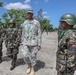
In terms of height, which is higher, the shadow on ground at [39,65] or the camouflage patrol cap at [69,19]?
the camouflage patrol cap at [69,19]

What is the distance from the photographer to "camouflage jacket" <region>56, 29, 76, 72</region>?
4.25m

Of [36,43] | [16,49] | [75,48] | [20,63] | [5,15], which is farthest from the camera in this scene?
[5,15]

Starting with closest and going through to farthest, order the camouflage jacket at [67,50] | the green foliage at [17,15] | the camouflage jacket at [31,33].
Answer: the camouflage jacket at [67,50] < the camouflage jacket at [31,33] < the green foliage at [17,15]

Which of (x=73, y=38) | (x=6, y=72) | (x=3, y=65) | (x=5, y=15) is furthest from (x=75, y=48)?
(x=5, y=15)

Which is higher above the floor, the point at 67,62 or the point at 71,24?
the point at 71,24

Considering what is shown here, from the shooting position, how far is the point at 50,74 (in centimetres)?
709

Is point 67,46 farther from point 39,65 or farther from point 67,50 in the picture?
point 39,65

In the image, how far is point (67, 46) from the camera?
4.32 m

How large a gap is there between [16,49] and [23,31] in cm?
98

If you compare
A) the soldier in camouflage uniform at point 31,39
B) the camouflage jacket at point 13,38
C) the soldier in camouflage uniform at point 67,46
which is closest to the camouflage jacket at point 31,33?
the soldier in camouflage uniform at point 31,39

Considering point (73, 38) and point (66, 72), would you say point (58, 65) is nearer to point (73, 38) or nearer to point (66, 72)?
point (66, 72)

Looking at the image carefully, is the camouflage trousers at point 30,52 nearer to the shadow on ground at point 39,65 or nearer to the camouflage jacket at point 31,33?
the camouflage jacket at point 31,33

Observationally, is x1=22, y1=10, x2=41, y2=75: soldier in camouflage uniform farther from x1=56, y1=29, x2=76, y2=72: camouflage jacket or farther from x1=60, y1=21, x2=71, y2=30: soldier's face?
x1=60, y1=21, x2=71, y2=30: soldier's face

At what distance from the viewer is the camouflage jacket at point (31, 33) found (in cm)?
686
